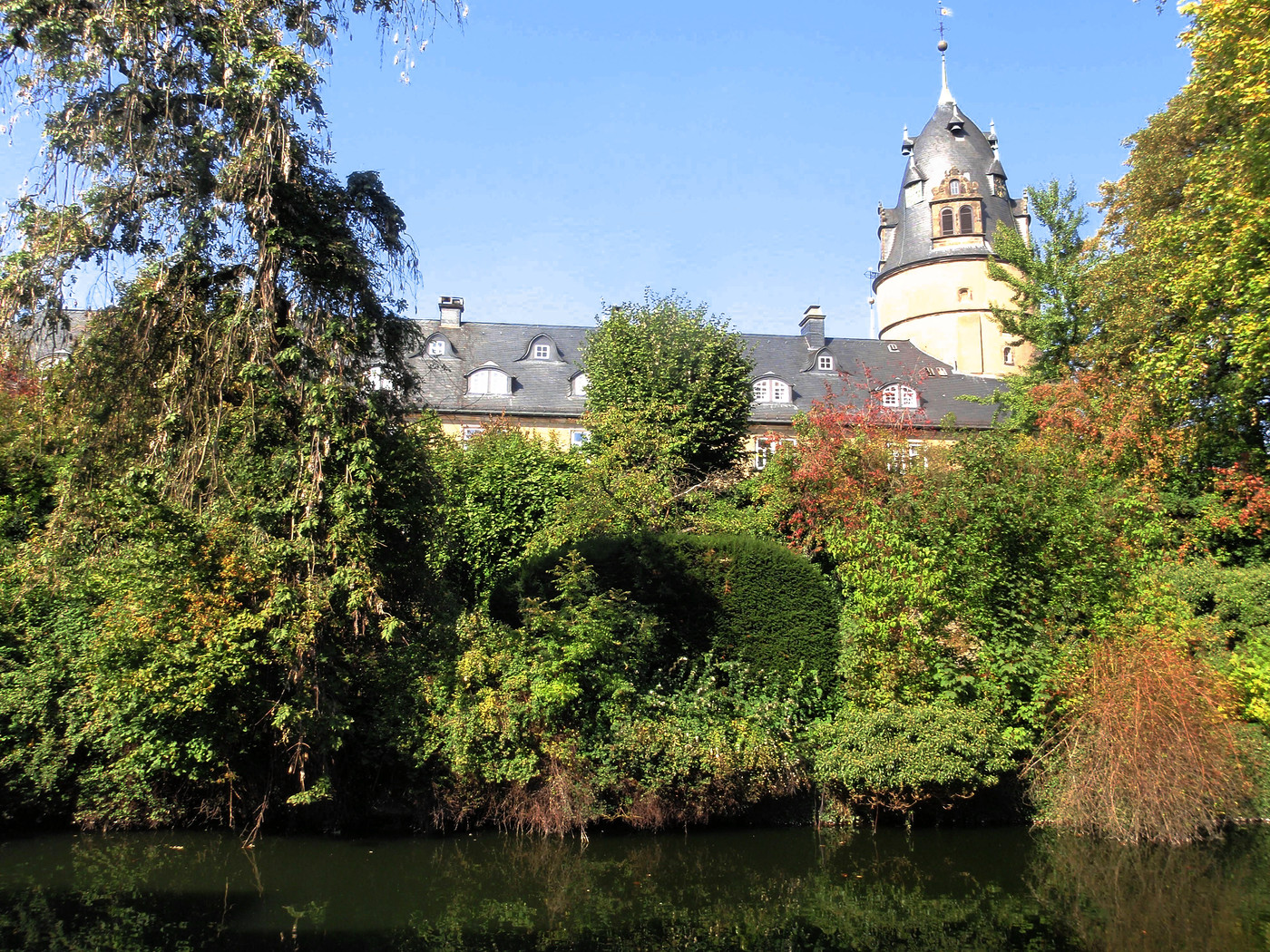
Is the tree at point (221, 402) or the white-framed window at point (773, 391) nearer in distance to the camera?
the tree at point (221, 402)

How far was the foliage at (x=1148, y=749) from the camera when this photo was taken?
530 inches

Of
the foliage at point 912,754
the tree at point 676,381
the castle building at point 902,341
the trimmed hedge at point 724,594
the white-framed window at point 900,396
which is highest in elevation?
the castle building at point 902,341

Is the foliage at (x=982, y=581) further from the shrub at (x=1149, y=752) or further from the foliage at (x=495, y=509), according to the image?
the foliage at (x=495, y=509)

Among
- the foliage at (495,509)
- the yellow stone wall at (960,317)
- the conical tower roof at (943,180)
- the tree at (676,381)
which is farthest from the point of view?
the conical tower roof at (943,180)

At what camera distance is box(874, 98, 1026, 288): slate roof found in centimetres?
5006

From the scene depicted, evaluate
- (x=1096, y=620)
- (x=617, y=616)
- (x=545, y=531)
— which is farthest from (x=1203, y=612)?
(x=545, y=531)

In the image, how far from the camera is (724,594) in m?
16.2

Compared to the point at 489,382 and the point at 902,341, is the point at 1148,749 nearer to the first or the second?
the point at 489,382

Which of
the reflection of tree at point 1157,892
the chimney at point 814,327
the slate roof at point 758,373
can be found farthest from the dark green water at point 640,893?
the chimney at point 814,327

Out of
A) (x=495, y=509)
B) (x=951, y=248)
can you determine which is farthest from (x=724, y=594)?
(x=951, y=248)

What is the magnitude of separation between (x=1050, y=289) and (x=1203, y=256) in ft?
28.5

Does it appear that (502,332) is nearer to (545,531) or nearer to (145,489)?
(545,531)

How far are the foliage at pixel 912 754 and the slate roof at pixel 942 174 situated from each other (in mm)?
39218

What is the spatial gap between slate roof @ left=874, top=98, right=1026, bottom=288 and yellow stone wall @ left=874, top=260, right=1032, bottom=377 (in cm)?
93
